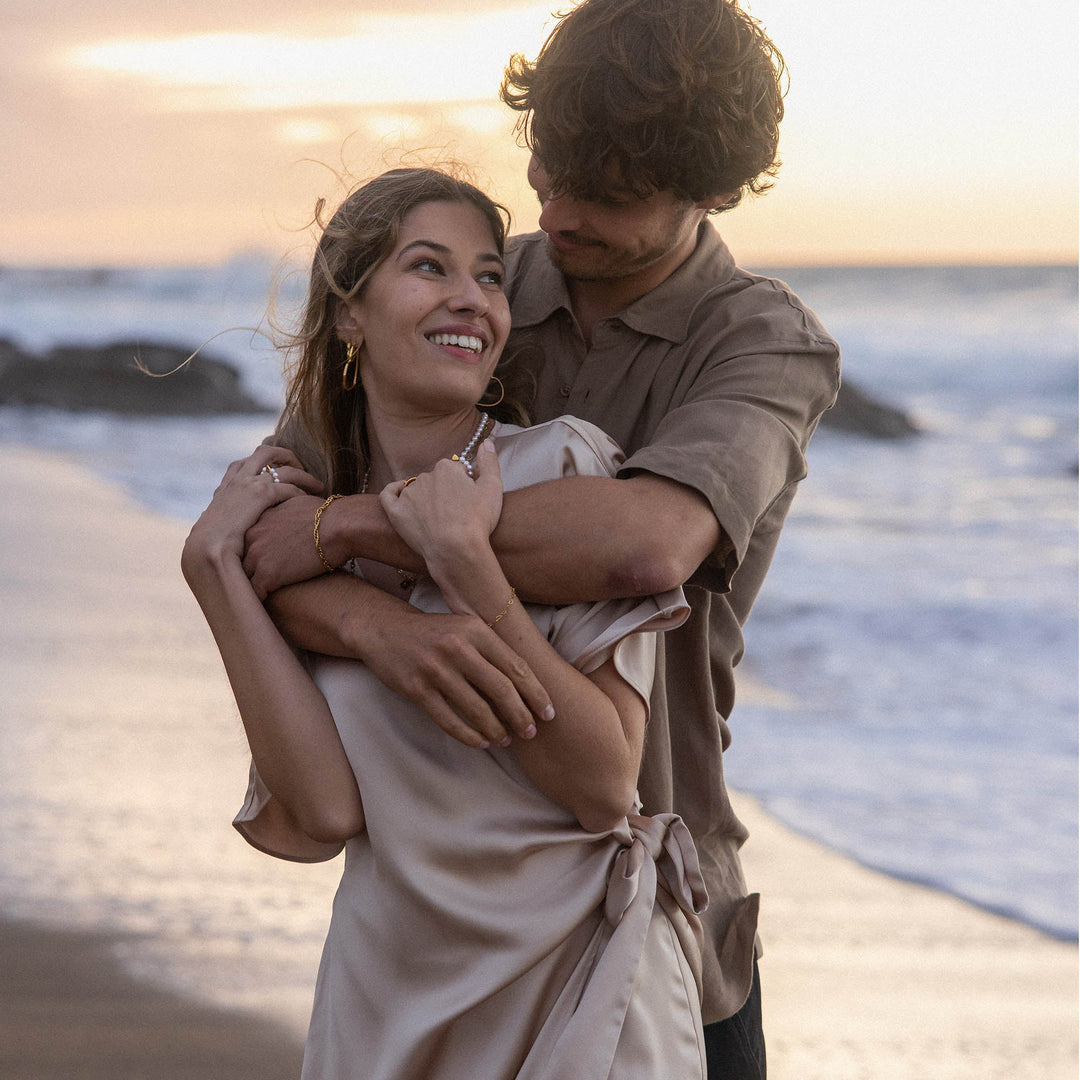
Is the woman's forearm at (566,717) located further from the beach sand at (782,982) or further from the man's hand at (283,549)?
the beach sand at (782,982)

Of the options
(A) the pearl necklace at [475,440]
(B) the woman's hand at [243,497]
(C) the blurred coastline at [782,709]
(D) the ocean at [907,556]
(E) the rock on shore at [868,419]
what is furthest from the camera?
(E) the rock on shore at [868,419]

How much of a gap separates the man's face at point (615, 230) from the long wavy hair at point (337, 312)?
0.09 m

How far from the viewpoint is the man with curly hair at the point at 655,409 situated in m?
1.63

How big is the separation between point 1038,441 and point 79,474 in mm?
9077

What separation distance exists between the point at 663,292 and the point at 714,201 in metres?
0.16

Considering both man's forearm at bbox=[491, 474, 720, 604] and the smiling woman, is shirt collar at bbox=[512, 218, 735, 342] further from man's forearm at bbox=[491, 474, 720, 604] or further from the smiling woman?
man's forearm at bbox=[491, 474, 720, 604]

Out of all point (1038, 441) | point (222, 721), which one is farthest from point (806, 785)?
point (1038, 441)

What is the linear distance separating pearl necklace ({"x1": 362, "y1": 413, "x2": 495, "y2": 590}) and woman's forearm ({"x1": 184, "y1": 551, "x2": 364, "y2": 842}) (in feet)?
0.65

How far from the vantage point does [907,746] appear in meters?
6.16

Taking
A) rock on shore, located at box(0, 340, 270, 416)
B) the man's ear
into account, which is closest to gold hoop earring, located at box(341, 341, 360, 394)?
the man's ear

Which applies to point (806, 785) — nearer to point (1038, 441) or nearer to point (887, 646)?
point (887, 646)

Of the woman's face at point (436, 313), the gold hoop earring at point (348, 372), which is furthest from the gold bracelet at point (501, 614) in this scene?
the gold hoop earring at point (348, 372)

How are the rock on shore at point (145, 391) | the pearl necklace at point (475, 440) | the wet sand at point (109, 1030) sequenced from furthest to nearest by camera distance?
the rock on shore at point (145, 391)
the wet sand at point (109, 1030)
the pearl necklace at point (475, 440)

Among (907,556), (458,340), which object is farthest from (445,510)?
(907,556)
